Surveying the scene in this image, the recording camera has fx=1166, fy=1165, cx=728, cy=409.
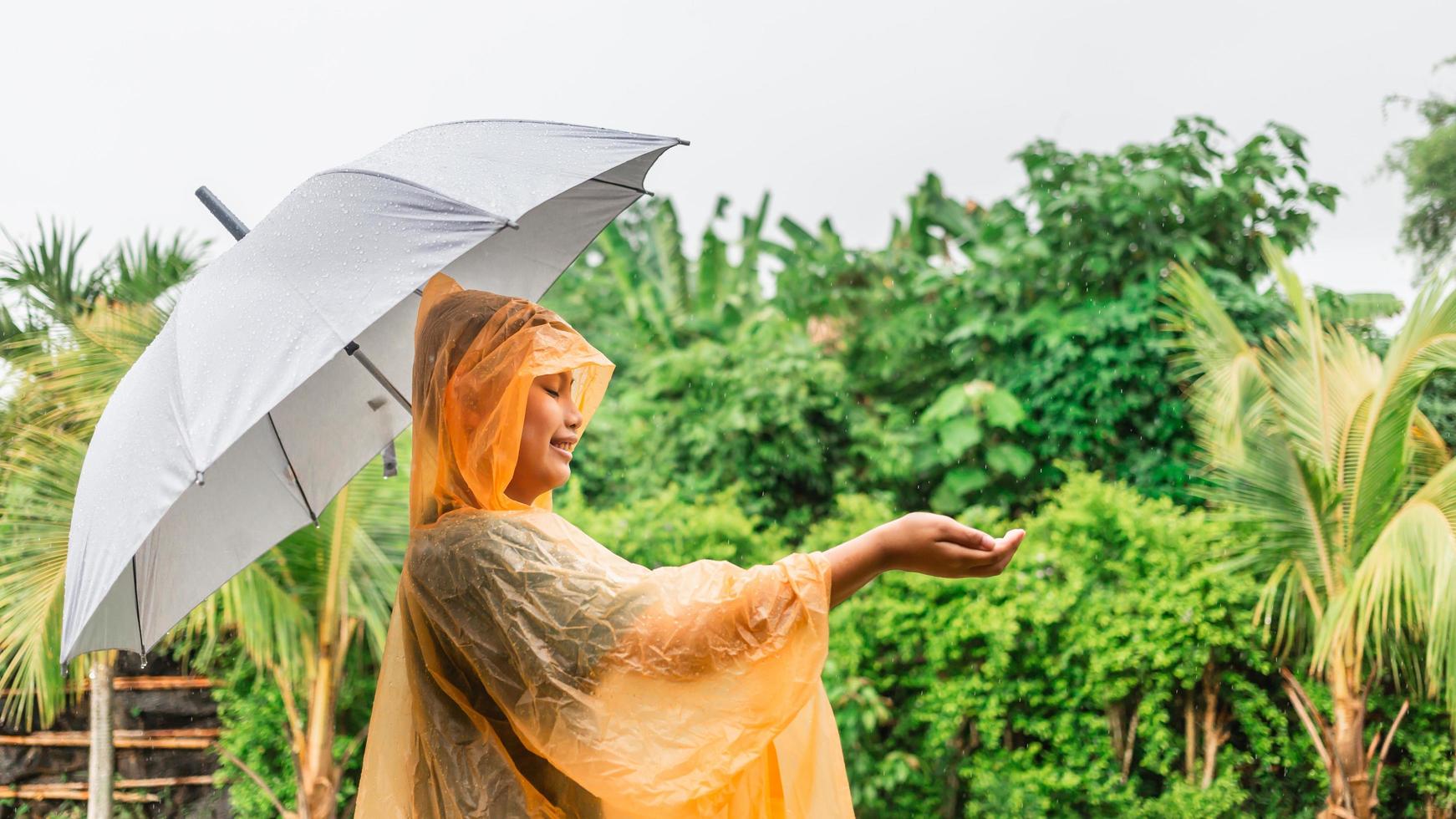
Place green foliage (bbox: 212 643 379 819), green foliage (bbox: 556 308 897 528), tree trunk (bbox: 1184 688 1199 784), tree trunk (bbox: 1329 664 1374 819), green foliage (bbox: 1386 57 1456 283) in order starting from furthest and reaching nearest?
green foliage (bbox: 556 308 897 528), green foliage (bbox: 1386 57 1456 283), green foliage (bbox: 212 643 379 819), tree trunk (bbox: 1184 688 1199 784), tree trunk (bbox: 1329 664 1374 819)

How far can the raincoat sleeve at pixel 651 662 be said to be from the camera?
4.51 feet

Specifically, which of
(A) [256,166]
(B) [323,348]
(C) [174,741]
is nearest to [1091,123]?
(A) [256,166]

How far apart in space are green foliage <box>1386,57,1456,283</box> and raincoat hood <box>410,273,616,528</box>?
20.2 ft

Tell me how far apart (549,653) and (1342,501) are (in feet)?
13.7

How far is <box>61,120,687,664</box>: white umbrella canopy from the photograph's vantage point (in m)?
1.55

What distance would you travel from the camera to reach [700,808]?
147 centimetres

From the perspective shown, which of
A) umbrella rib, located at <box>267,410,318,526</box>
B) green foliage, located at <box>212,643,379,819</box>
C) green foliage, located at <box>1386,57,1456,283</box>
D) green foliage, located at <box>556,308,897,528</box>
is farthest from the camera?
green foliage, located at <box>556,308,897,528</box>

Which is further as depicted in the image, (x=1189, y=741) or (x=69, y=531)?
(x=1189, y=741)

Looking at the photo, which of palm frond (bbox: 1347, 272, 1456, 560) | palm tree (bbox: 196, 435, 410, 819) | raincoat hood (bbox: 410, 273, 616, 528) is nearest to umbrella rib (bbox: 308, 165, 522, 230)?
raincoat hood (bbox: 410, 273, 616, 528)

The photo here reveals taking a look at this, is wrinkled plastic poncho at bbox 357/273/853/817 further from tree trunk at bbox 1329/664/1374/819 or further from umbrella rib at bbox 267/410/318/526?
tree trunk at bbox 1329/664/1374/819

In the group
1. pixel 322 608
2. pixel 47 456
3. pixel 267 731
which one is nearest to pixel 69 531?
pixel 47 456

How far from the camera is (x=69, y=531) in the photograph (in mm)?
4008

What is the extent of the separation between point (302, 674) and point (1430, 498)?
15.3ft

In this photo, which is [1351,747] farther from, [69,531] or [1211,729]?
[69,531]
